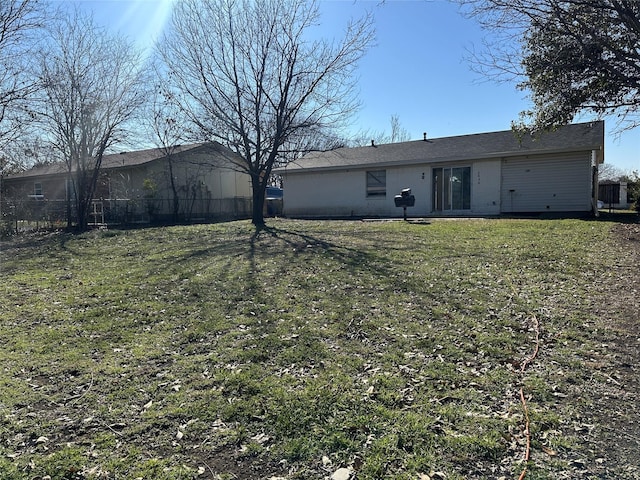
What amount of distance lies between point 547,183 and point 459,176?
3.50 m

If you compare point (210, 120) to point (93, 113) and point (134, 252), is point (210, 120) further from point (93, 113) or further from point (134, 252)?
point (134, 252)

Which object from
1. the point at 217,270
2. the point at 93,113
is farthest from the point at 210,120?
the point at 217,270

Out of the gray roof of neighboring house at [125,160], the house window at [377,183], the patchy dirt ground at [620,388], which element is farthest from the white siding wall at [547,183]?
the gray roof of neighboring house at [125,160]

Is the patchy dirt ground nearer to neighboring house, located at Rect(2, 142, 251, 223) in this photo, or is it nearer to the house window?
neighboring house, located at Rect(2, 142, 251, 223)

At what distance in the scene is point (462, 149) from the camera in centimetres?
1864

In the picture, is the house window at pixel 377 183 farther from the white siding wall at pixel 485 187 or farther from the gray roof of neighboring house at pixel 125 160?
the gray roof of neighboring house at pixel 125 160

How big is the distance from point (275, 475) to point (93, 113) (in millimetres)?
17868

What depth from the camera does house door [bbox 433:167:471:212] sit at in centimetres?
1855

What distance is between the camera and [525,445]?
2.71 m

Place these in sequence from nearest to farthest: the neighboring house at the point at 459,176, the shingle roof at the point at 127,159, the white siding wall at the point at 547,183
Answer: the white siding wall at the point at 547,183 < the neighboring house at the point at 459,176 < the shingle roof at the point at 127,159

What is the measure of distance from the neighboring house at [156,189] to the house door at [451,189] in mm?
9113

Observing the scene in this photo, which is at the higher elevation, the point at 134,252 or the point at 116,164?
the point at 116,164

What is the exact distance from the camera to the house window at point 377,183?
20.7 meters

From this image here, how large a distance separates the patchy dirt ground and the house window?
14.6 m
